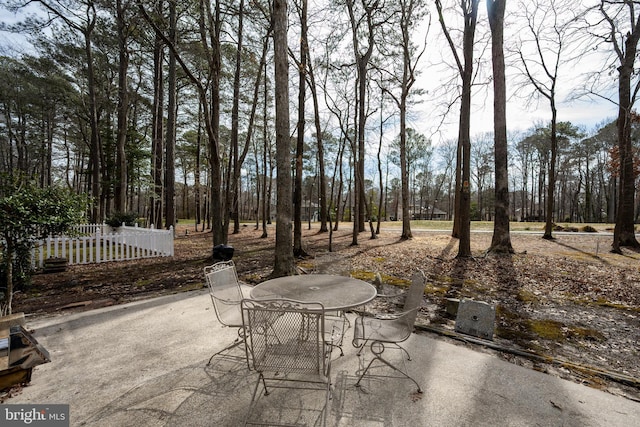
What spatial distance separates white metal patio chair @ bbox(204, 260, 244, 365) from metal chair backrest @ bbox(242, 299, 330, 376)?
0.91m

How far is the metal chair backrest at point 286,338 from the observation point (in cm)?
154

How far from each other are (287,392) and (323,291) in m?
0.86

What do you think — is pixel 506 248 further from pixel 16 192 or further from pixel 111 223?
pixel 111 223

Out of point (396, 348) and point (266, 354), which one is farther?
point (396, 348)

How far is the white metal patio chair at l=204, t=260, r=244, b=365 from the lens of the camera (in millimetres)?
2561

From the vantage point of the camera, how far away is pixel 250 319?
5.11 feet

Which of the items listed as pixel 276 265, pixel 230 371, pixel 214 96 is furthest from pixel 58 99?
pixel 230 371

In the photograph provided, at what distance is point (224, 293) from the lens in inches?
113

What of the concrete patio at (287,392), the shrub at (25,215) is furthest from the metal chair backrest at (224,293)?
the shrub at (25,215)

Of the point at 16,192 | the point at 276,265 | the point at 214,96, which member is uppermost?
the point at 214,96

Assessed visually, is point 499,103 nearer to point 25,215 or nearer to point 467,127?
point 467,127

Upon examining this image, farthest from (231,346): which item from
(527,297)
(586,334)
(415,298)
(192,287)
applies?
(527,297)

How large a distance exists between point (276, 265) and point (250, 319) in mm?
Answer: 3497

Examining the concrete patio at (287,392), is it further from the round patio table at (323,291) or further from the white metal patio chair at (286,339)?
the round patio table at (323,291)
